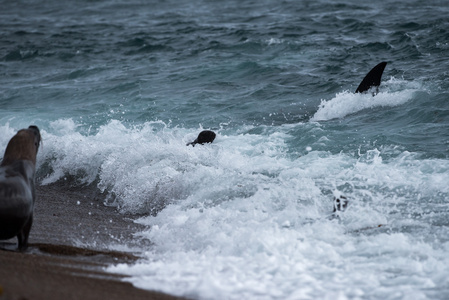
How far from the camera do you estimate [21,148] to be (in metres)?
5.77

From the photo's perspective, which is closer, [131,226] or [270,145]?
[131,226]

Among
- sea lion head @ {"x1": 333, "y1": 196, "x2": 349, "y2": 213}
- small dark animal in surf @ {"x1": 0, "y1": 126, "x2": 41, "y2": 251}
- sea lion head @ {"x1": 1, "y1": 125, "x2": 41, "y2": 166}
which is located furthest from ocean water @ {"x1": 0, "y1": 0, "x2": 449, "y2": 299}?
sea lion head @ {"x1": 1, "y1": 125, "x2": 41, "y2": 166}

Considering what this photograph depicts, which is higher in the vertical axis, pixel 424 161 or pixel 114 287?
pixel 114 287

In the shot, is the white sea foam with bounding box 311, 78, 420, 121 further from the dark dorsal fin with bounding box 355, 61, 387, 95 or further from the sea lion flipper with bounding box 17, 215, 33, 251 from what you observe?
the sea lion flipper with bounding box 17, 215, 33, 251

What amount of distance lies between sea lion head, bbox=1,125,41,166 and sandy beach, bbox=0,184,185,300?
0.79 metres

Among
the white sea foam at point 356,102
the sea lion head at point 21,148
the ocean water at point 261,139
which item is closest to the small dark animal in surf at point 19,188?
the sea lion head at point 21,148

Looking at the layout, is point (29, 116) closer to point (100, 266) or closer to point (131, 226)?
point (131, 226)

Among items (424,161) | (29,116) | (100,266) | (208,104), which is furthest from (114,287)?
(29,116)

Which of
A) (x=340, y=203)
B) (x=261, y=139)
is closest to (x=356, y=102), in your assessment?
(x=261, y=139)

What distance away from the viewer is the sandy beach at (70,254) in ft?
12.6

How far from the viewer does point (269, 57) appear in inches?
655

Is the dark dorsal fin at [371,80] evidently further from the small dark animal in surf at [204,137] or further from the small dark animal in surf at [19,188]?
the small dark animal in surf at [19,188]

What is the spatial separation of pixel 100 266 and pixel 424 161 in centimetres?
498

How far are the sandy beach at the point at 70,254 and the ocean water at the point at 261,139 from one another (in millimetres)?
217
